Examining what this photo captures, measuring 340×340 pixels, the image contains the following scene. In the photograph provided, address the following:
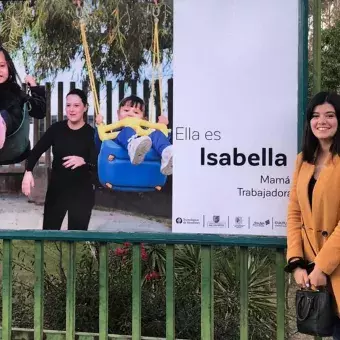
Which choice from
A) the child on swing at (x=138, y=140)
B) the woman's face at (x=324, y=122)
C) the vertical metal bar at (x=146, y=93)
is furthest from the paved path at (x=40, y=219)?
the woman's face at (x=324, y=122)

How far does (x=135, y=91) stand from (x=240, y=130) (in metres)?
0.81

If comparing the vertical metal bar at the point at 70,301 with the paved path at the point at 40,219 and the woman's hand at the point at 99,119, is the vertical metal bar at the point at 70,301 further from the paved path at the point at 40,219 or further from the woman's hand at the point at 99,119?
the woman's hand at the point at 99,119

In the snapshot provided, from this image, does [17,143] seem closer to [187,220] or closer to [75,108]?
[75,108]

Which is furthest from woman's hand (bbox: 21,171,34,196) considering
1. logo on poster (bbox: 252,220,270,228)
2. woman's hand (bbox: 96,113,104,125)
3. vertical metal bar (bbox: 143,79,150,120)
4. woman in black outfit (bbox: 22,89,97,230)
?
logo on poster (bbox: 252,220,270,228)

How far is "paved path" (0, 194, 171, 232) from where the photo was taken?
389cm

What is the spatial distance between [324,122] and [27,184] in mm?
2175

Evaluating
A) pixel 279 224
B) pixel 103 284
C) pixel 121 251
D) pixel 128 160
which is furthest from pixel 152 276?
pixel 279 224

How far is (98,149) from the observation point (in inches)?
157

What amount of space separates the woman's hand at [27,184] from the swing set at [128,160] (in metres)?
0.52

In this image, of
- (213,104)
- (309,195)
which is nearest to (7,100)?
(213,104)

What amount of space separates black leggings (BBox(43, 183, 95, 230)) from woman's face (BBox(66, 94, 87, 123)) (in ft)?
1.59

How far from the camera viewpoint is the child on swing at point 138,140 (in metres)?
3.88

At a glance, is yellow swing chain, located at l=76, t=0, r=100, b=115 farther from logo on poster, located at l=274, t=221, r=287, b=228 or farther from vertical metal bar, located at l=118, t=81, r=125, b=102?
logo on poster, located at l=274, t=221, r=287, b=228

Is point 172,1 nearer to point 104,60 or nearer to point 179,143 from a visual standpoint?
point 104,60
